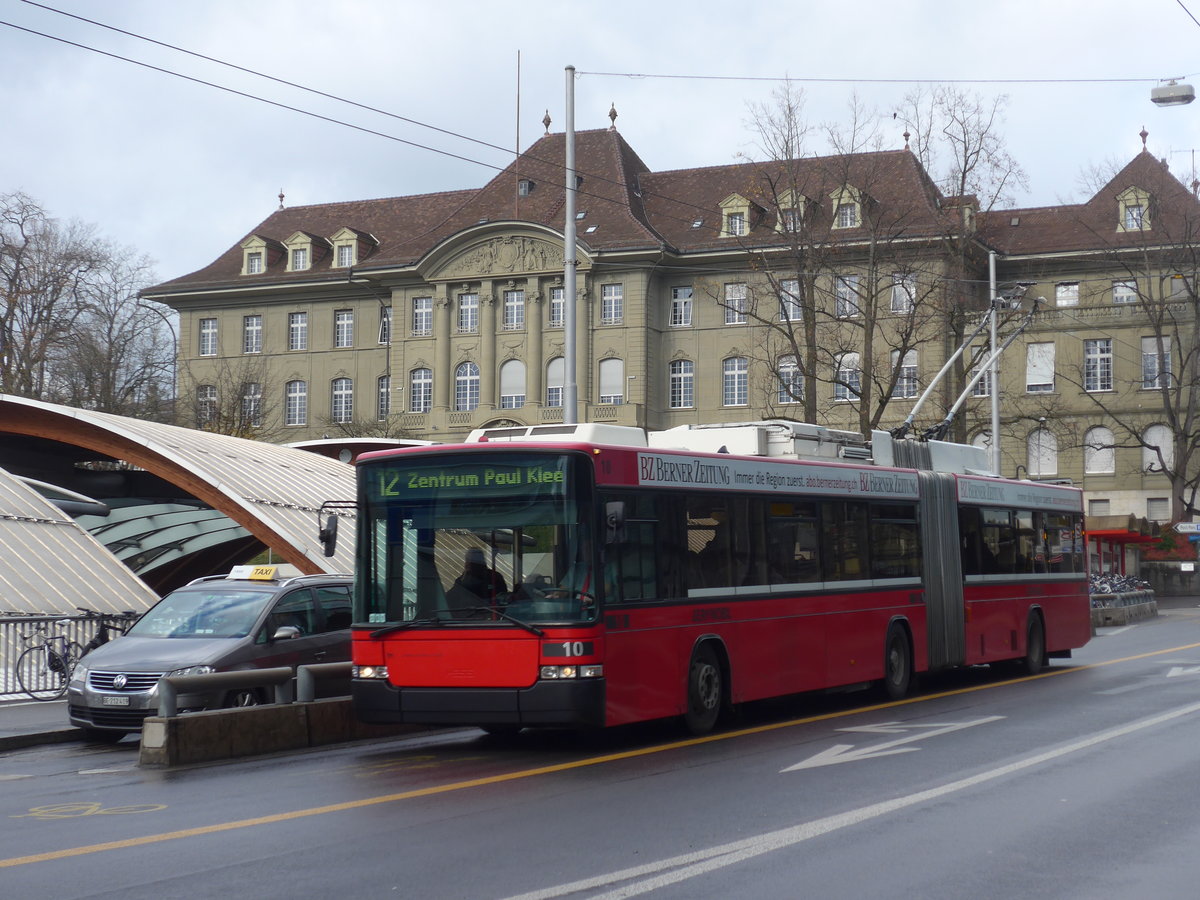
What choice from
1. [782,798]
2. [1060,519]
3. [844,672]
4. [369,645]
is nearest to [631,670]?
[369,645]

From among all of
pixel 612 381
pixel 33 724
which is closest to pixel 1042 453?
pixel 612 381

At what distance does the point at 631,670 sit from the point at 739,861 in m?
5.67

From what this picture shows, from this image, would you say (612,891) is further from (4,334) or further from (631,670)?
(4,334)

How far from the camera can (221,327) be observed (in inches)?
3258

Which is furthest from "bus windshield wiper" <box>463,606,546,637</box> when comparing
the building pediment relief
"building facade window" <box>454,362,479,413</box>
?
"building facade window" <box>454,362,479,413</box>

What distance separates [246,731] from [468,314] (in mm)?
61700

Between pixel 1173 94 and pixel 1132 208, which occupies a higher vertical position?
pixel 1132 208

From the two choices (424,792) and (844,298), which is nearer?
(424,792)

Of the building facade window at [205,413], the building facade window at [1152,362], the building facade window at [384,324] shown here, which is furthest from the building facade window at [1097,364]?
the building facade window at [205,413]

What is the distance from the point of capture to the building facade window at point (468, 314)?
75000 mm

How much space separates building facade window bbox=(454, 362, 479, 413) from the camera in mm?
74875

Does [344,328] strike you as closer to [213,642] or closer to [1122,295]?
[1122,295]

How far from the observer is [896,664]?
19.5m

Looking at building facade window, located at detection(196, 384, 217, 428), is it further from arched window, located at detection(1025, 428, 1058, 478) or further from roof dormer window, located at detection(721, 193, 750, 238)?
arched window, located at detection(1025, 428, 1058, 478)
